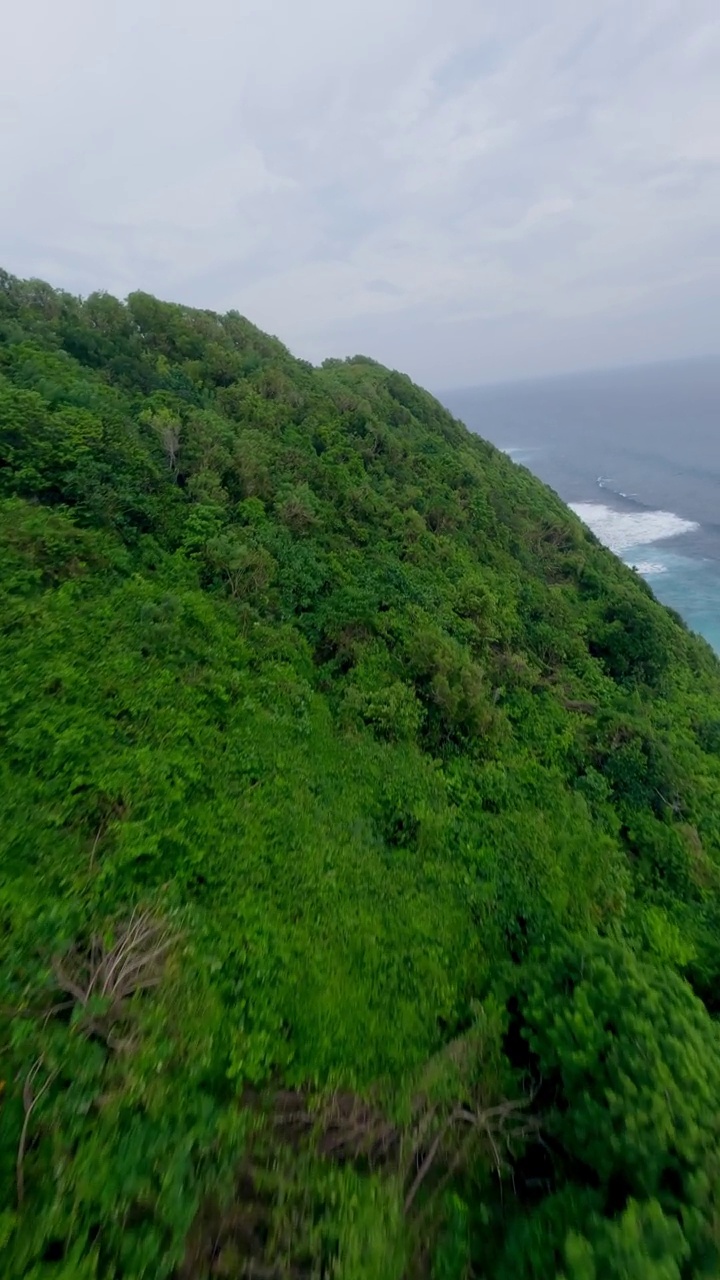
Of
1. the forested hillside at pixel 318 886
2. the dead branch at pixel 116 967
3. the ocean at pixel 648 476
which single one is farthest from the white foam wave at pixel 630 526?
the dead branch at pixel 116 967

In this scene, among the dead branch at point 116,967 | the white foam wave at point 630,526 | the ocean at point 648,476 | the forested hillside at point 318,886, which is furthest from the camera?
the white foam wave at point 630,526

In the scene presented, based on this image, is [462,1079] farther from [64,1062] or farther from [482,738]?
[482,738]

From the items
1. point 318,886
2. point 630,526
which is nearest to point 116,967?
point 318,886

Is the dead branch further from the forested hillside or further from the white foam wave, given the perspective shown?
the white foam wave

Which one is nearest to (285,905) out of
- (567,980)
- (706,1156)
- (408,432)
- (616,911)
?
(567,980)

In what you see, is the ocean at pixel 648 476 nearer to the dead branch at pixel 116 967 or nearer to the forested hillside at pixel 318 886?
the forested hillside at pixel 318 886

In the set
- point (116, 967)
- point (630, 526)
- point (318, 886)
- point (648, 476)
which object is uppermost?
point (648, 476)

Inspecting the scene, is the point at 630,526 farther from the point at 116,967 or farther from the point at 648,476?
the point at 116,967
